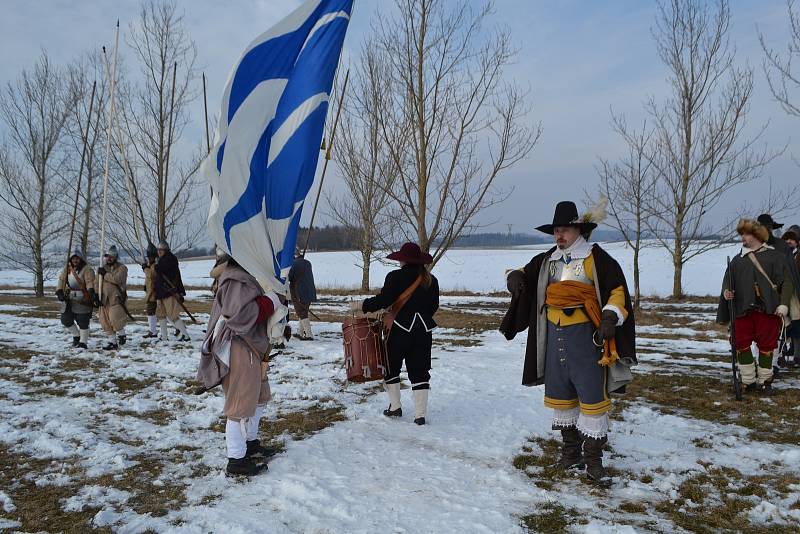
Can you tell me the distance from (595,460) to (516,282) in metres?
1.43

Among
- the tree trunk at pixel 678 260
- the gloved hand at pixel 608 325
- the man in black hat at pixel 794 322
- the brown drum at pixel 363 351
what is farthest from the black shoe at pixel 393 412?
the tree trunk at pixel 678 260

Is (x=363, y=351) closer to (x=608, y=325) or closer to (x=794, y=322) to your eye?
(x=608, y=325)

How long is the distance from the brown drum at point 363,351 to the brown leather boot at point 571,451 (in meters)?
1.90

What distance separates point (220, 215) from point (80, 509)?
2169mm

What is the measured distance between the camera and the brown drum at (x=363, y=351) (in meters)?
5.22

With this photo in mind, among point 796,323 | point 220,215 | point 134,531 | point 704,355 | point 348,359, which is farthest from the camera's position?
point 704,355

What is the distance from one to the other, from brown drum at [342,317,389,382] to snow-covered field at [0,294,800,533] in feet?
1.72

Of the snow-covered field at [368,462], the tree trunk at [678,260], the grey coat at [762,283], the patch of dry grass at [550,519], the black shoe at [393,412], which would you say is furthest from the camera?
the tree trunk at [678,260]

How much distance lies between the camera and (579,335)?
3918mm

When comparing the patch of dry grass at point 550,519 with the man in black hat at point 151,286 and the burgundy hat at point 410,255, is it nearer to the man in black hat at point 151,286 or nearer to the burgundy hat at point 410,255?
the burgundy hat at point 410,255

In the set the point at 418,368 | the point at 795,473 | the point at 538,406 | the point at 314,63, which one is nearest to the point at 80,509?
the point at 418,368

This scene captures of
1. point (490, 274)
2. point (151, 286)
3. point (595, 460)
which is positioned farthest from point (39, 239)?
point (490, 274)

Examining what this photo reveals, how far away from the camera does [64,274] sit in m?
9.27

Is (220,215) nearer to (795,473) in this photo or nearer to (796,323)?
(795,473)
